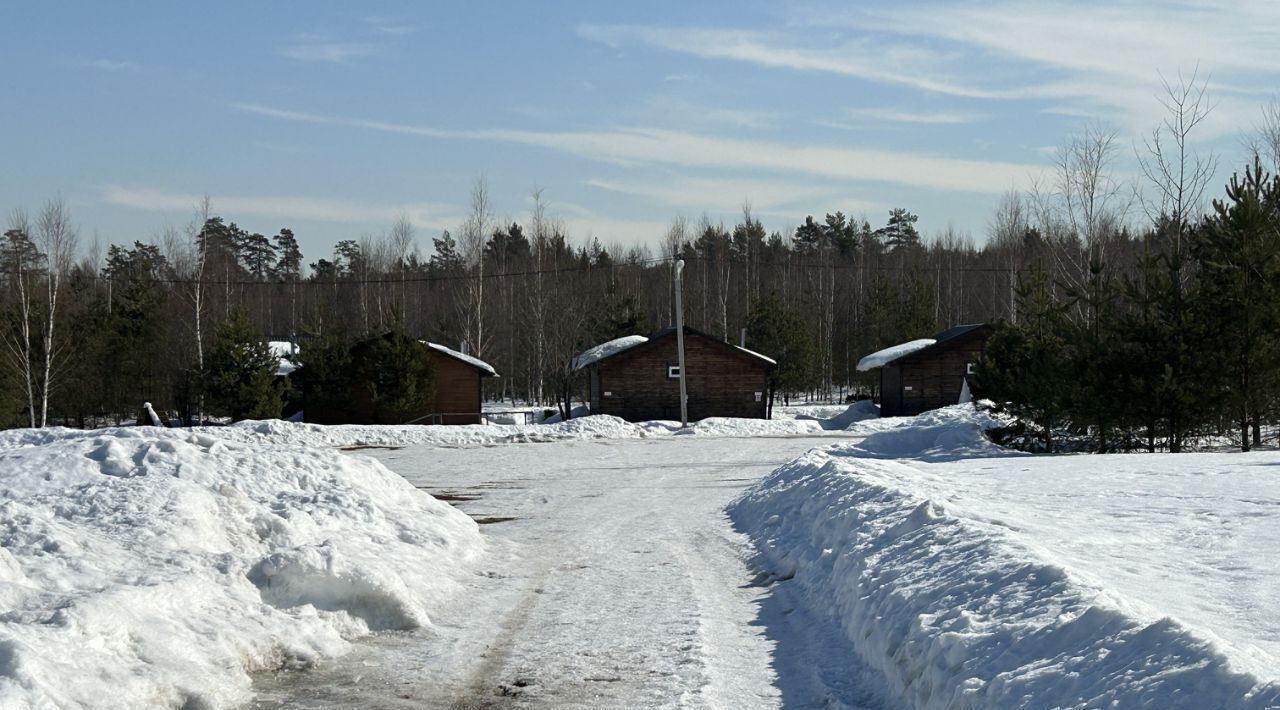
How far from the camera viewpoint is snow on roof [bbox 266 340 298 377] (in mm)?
52759

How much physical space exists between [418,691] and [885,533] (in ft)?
16.8

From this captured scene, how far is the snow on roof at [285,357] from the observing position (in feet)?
173

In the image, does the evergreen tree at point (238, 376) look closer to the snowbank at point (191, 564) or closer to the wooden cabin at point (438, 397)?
the wooden cabin at point (438, 397)

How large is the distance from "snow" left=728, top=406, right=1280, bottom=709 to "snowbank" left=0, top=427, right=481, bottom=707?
4206 mm

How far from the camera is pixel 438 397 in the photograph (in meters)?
53.1

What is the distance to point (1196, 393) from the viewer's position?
80.3 feet

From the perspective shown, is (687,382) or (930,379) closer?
(687,382)

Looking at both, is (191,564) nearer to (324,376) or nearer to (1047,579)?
(1047,579)

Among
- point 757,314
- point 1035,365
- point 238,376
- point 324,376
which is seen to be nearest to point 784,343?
point 757,314

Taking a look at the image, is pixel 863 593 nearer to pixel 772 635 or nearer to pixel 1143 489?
pixel 772 635

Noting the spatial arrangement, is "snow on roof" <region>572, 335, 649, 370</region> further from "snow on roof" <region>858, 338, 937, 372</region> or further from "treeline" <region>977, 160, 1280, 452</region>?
"treeline" <region>977, 160, 1280, 452</region>

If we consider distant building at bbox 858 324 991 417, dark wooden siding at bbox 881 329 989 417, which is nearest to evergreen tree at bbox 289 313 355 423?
distant building at bbox 858 324 991 417

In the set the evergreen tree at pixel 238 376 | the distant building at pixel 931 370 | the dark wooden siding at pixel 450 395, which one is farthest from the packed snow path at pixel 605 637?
the distant building at pixel 931 370

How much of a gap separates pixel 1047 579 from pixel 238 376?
144 feet
